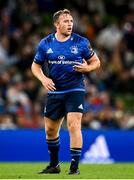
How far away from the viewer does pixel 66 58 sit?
1216 centimetres

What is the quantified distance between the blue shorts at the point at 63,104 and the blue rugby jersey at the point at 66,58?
77mm

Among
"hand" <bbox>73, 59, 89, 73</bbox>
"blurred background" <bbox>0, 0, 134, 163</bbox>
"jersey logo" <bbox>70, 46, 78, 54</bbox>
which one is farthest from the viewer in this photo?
"blurred background" <bbox>0, 0, 134, 163</bbox>

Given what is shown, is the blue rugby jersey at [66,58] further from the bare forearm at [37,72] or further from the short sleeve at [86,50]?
the bare forearm at [37,72]

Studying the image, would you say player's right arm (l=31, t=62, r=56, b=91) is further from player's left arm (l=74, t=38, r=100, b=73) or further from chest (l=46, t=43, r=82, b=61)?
player's left arm (l=74, t=38, r=100, b=73)

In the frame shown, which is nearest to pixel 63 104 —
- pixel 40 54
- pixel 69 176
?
pixel 40 54

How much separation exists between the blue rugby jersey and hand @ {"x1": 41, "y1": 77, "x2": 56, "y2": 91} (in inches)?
4.5

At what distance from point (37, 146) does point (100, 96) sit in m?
3.26

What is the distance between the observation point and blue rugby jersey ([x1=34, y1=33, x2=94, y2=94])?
39.9 feet

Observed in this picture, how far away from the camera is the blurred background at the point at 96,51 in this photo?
766 inches

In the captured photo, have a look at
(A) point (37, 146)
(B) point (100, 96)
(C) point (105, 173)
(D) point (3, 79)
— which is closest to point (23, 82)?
(D) point (3, 79)

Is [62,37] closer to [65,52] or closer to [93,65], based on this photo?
[65,52]

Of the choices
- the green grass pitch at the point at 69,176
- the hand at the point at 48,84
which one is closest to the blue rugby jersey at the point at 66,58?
the hand at the point at 48,84

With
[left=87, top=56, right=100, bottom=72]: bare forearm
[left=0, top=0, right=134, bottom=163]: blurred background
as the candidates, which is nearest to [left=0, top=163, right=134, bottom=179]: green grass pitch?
[left=87, top=56, right=100, bottom=72]: bare forearm

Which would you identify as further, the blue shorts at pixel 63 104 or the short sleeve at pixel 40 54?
the short sleeve at pixel 40 54
